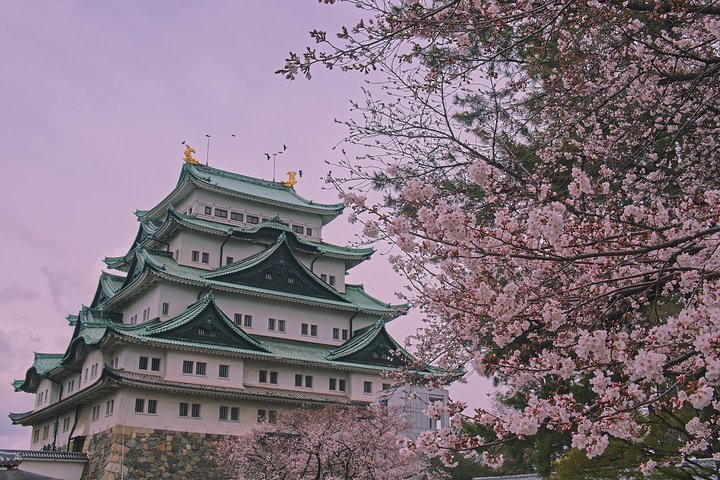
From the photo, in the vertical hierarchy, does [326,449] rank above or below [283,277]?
below

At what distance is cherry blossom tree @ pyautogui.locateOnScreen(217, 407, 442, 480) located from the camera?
22.2 meters

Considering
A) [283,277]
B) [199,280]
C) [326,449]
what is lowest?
[326,449]

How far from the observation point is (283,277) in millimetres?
35812

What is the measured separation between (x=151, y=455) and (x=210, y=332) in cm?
590

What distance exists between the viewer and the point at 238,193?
38688 mm

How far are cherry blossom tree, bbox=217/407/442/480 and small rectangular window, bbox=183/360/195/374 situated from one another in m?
3.73

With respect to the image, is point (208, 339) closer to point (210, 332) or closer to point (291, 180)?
point (210, 332)

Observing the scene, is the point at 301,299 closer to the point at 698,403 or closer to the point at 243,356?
the point at 243,356

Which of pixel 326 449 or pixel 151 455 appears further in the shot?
pixel 151 455

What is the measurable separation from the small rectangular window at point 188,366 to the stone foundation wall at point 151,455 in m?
2.69

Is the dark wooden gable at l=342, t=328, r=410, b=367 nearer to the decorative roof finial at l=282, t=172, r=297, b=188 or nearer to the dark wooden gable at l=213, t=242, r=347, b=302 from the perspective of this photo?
the dark wooden gable at l=213, t=242, r=347, b=302

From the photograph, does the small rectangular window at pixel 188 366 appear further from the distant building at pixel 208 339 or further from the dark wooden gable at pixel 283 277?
the dark wooden gable at pixel 283 277

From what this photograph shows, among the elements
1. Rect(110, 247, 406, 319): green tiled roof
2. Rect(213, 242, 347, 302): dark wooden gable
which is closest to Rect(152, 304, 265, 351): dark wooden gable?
Rect(110, 247, 406, 319): green tiled roof

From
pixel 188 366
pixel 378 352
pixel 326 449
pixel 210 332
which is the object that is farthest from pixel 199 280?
pixel 326 449
